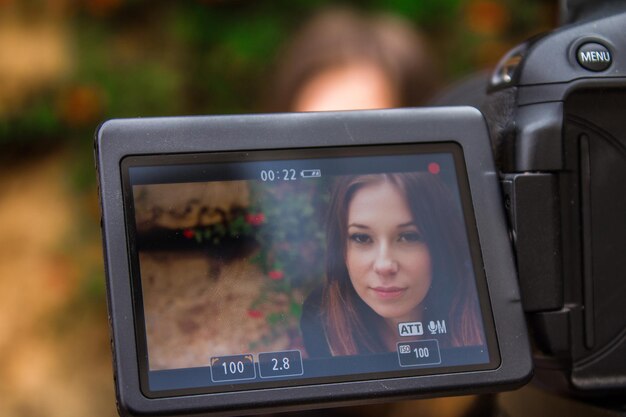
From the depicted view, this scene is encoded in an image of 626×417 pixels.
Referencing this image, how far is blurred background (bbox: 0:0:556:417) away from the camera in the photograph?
216 centimetres

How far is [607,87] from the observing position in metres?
0.70

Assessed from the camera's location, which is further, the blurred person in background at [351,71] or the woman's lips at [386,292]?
the blurred person in background at [351,71]

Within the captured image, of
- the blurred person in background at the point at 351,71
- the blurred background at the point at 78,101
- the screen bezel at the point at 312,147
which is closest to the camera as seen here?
the screen bezel at the point at 312,147

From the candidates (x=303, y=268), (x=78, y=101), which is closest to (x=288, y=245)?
(x=303, y=268)

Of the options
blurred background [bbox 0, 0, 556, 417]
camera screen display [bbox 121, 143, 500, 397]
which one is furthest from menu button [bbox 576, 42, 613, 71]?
blurred background [bbox 0, 0, 556, 417]

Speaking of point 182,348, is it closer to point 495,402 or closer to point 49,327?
point 495,402

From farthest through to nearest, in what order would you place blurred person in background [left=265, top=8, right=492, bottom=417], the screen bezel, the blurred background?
the blurred background
blurred person in background [left=265, top=8, right=492, bottom=417]
the screen bezel

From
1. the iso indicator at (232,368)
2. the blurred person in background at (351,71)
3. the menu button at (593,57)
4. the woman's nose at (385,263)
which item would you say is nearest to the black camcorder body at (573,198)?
the menu button at (593,57)

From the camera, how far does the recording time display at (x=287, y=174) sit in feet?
2.17

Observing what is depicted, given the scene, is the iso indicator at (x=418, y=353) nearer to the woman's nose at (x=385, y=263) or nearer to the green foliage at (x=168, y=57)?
the woman's nose at (x=385, y=263)

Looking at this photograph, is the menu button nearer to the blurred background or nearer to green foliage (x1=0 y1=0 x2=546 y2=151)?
the blurred background

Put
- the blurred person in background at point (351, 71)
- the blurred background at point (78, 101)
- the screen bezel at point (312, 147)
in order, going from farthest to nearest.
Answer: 1. the blurred background at point (78, 101)
2. the blurred person in background at point (351, 71)
3. the screen bezel at point (312, 147)

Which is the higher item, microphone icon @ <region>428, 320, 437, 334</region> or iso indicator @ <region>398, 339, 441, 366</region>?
microphone icon @ <region>428, 320, 437, 334</region>

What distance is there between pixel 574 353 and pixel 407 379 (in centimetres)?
15
